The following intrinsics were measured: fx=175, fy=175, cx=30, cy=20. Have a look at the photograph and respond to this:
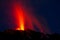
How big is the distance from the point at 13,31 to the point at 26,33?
2.40 feet

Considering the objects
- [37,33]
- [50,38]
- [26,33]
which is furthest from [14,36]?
[50,38]

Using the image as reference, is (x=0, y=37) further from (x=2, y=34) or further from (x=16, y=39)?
(x=16, y=39)

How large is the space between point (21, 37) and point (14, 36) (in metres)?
0.38

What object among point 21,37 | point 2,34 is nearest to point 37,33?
point 21,37

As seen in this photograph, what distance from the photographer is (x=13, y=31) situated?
31.0ft

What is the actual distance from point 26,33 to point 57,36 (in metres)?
2.02

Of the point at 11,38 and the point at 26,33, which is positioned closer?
the point at 11,38

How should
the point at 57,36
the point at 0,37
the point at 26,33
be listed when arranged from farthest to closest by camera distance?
the point at 57,36 → the point at 26,33 → the point at 0,37

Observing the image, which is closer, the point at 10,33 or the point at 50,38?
the point at 10,33

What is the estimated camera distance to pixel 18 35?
30.5 feet

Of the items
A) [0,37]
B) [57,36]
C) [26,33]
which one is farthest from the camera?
[57,36]

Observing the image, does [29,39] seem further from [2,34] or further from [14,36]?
[2,34]

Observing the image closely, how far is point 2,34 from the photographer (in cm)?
916

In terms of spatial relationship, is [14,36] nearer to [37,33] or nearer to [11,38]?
[11,38]
